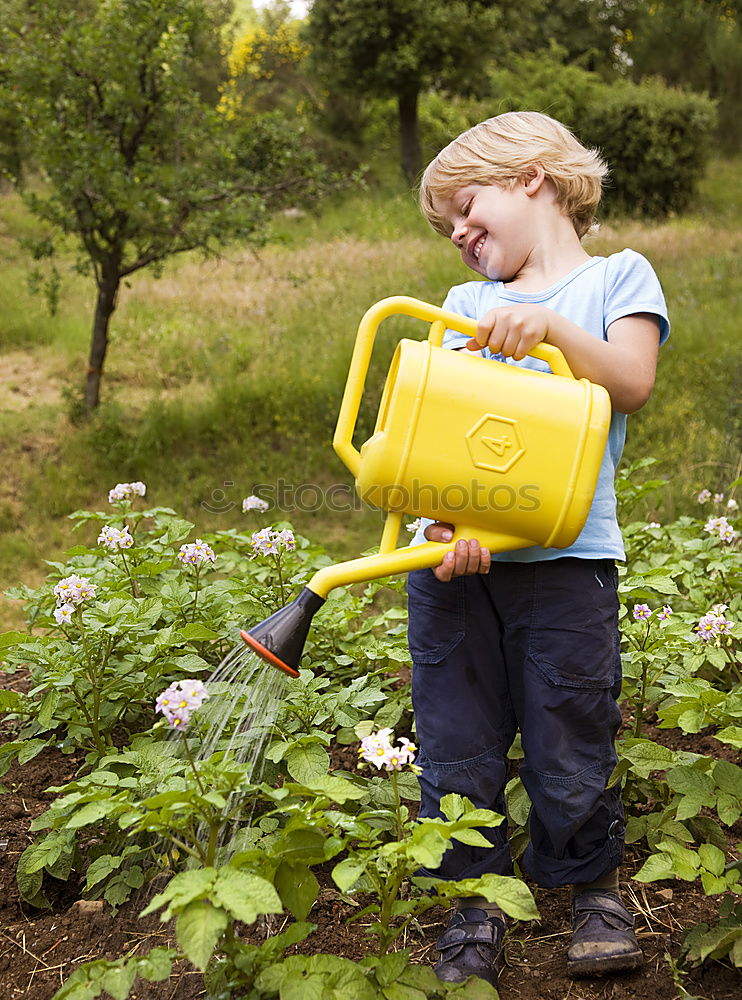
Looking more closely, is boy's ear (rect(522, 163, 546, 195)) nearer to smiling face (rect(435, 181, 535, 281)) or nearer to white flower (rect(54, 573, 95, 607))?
smiling face (rect(435, 181, 535, 281))

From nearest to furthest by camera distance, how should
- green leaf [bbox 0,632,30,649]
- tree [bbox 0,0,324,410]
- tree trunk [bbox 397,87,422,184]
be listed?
green leaf [bbox 0,632,30,649]
tree [bbox 0,0,324,410]
tree trunk [bbox 397,87,422,184]

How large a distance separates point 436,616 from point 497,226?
2.37ft

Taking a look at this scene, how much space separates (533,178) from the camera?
1.81 metres

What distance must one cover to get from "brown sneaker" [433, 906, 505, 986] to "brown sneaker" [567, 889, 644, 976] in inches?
5.3

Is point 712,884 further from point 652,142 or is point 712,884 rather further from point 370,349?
point 652,142

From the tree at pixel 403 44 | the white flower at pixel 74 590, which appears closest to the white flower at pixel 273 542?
the white flower at pixel 74 590

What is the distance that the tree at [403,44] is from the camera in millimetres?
12000

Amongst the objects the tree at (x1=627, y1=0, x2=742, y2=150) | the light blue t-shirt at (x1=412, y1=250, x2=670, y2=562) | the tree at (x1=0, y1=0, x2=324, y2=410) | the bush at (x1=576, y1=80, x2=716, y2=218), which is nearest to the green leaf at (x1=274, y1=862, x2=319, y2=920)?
the light blue t-shirt at (x1=412, y1=250, x2=670, y2=562)

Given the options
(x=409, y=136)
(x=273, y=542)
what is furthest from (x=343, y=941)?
(x=409, y=136)

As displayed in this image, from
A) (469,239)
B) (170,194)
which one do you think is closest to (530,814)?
(469,239)

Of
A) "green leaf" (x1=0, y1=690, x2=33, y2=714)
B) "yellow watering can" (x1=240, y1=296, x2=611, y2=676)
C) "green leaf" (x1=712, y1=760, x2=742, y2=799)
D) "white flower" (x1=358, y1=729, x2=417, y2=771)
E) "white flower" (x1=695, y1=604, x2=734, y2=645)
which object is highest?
"yellow watering can" (x1=240, y1=296, x2=611, y2=676)

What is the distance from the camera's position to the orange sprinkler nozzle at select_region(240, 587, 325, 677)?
Answer: 4.98 feet

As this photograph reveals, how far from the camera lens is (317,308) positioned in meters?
6.97

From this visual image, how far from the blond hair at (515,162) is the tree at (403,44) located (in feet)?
34.3
